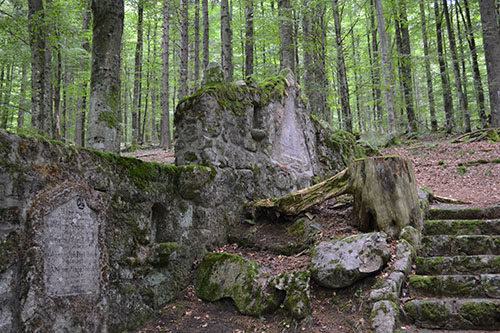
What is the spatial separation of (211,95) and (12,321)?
3.82 m

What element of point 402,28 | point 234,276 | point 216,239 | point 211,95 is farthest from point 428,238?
point 402,28

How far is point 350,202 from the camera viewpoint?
18.2 ft

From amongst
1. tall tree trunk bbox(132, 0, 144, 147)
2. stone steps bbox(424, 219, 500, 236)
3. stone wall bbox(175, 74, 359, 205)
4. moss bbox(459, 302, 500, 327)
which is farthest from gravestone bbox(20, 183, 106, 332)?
tall tree trunk bbox(132, 0, 144, 147)

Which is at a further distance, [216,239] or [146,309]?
[216,239]

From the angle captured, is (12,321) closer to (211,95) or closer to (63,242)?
(63,242)

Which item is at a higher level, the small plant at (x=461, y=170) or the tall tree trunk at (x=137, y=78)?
the tall tree trunk at (x=137, y=78)

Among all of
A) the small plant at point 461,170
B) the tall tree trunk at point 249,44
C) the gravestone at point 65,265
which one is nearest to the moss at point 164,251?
the gravestone at point 65,265

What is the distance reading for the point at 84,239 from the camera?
3.11 metres

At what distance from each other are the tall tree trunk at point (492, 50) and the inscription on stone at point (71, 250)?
515 inches

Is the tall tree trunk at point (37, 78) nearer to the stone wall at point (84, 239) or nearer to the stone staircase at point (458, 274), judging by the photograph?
the stone wall at point (84, 239)

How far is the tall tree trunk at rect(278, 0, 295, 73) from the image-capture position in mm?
9695

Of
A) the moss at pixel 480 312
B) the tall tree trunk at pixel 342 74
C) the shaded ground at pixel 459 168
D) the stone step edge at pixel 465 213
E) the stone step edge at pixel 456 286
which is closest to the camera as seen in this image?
the moss at pixel 480 312

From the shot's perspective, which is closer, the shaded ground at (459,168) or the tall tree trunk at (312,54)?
the shaded ground at (459,168)

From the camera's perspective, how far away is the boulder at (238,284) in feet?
12.4
